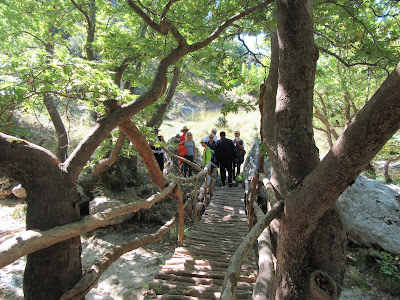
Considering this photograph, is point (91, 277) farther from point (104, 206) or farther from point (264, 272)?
point (104, 206)

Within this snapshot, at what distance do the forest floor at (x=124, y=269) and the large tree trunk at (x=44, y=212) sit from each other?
2439 mm

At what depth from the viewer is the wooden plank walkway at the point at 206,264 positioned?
11.0ft

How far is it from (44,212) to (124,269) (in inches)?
165

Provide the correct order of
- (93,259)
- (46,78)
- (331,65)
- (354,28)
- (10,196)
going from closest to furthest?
→ (46,78)
(354,28)
(93,259)
(10,196)
(331,65)

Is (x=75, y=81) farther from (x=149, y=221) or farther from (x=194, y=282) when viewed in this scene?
(x=149, y=221)

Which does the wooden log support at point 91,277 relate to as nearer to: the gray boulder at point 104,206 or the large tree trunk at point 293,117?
the large tree trunk at point 293,117

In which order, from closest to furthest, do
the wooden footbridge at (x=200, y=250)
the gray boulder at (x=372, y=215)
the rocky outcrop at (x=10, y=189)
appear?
the wooden footbridge at (x=200, y=250)
the gray boulder at (x=372, y=215)
the rocky outcrop at (x=10, y=189)

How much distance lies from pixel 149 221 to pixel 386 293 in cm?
597

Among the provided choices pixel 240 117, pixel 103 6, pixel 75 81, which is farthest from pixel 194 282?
pixel 240 117

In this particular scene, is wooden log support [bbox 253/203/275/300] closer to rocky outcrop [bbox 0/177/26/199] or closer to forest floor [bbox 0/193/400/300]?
forest floor [bbox 0/193/400/300]

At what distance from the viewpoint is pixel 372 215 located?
641 cm

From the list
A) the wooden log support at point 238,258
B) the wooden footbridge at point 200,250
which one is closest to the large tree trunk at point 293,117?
the wooden log support at point 238,258

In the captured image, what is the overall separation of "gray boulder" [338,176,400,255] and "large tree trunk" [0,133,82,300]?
5548 millimetres

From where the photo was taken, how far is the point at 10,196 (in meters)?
8.77
